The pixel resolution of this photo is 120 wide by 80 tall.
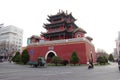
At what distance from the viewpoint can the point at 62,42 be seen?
35750mm

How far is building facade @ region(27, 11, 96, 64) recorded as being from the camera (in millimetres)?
33531

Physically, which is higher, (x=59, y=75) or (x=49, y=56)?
(x=49, y=56)

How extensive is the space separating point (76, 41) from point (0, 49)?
4394cm

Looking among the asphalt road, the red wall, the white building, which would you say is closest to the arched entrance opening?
the red wall

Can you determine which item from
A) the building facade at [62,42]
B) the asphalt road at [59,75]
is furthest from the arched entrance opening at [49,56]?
the asphalt road at [59,75]

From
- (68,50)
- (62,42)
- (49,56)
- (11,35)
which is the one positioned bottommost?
(49,56)

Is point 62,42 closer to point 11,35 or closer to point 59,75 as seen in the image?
point 59,75

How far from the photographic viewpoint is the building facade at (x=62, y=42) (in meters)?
33.5

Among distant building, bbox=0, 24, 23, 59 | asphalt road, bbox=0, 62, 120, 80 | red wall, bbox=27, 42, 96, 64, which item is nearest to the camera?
asphalt road, bbox=0, 62, 120, 80

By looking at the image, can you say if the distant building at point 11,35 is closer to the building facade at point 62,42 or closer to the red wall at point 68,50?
the building facade at point 62,42

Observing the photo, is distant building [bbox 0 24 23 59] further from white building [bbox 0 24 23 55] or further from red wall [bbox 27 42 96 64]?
red wall [bbox 27 42 96 64]

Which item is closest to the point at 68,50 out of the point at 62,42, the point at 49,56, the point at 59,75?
the point at 62,42

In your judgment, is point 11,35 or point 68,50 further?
point 11,35

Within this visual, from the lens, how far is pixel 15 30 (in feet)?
308
